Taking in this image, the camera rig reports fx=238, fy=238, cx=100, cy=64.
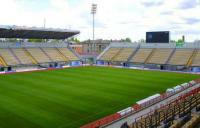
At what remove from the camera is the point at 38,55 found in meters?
66.4

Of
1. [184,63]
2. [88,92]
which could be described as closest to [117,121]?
→ [88,92]

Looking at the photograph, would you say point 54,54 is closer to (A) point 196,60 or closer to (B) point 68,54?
(B) point 68,54

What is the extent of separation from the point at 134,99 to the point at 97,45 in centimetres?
9399

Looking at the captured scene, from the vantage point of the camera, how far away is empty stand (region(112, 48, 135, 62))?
70.1 metres

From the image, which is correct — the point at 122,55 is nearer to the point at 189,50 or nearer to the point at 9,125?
the point at 189,50

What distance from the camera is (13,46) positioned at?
65.8 meters

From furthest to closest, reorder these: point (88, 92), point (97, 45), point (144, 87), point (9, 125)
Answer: point (97, 45), point (144, 87), point (88, 92), point (9, 125)

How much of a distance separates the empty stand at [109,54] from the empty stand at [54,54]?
13032 millimetres

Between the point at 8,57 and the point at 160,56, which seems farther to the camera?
the point at 160,56

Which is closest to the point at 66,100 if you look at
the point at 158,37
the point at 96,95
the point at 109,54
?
the point at 96,95

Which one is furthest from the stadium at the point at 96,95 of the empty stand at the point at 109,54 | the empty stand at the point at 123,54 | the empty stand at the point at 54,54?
the empty stand at the point at 109,54

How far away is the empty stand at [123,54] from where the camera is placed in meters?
70.1

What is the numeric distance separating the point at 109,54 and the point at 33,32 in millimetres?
24932

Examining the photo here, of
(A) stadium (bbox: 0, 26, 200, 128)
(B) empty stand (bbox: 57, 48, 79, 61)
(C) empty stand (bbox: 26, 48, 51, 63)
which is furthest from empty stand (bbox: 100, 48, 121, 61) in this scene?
(C) empty stand (bbox: 26, 48, 51, 63)
